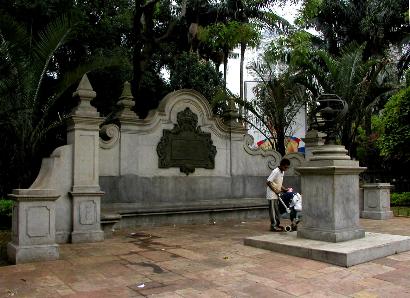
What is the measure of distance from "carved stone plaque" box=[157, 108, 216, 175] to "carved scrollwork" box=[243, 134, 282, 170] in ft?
4.47

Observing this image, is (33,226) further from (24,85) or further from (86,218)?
(24,85)

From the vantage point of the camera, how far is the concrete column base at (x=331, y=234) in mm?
7508

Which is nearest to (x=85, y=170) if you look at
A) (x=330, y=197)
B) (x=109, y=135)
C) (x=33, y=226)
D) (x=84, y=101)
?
(x=84, y=101)

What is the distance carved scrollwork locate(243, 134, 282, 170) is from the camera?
1374 centimetres

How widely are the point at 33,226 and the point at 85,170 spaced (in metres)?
2.25

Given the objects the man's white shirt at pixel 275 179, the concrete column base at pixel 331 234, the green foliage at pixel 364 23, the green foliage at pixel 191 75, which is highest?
the green foliage at pixel 364 23

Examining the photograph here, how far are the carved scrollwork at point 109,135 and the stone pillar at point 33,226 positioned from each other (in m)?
3.81

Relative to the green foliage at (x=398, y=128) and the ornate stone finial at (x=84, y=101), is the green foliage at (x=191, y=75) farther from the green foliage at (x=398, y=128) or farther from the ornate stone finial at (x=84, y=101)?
the ornate stone finial at (x=84, y=101)

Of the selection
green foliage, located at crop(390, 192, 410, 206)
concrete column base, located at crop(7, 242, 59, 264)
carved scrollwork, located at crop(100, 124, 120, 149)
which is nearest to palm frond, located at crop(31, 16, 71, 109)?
carved scrollwork, located at crop(100, 124, 120, 149)

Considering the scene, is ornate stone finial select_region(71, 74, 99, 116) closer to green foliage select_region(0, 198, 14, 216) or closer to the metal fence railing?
green foliage select_region(0, 198, 14, 216)

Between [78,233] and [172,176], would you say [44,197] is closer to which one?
[78,233]

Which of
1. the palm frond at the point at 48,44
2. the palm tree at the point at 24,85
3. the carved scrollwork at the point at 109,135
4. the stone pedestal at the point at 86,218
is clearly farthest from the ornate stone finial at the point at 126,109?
the stone pedestal at the point at 86,218

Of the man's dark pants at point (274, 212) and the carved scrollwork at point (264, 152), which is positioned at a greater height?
the carved scrollwork at point (264, 152)

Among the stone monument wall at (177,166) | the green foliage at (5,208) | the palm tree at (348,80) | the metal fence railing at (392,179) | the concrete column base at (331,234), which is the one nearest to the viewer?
the concrete column base at (331,234)
